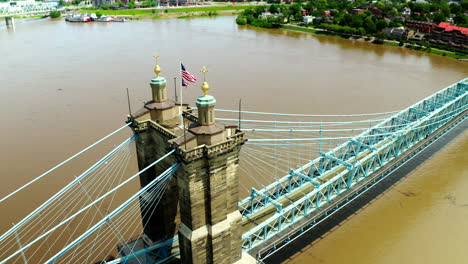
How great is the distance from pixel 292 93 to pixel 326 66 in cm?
2030

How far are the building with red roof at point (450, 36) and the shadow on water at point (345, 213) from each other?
59.0 meters

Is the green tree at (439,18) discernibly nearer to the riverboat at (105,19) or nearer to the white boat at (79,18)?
the riverboat at (105,19)

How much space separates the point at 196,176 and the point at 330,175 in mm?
15750

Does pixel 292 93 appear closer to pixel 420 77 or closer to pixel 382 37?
pixel 420 77

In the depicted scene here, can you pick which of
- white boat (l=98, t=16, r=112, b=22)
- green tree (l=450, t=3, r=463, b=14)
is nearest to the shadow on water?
green tree (l=450, t=3, r=463, b=14)

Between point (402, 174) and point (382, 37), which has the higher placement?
point (382, 37)

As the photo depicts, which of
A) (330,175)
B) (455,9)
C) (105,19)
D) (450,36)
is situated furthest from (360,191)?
(105,19)

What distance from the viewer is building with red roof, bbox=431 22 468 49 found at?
87.8m

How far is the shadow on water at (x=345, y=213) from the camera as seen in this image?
84.4ft

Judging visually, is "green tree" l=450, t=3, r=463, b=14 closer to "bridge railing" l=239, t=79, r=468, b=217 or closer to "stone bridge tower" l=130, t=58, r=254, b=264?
"bridge railing" l=239, t=79, r=468, b=217

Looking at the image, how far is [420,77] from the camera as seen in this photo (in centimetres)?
6575

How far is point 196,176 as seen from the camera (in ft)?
57.5

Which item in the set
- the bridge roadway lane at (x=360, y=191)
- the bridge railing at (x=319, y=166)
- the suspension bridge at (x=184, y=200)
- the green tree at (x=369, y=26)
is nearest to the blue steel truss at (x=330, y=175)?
the bridge railing at (x=319, y=166)

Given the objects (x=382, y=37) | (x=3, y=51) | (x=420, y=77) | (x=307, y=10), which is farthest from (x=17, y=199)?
(x=307, y=10)
